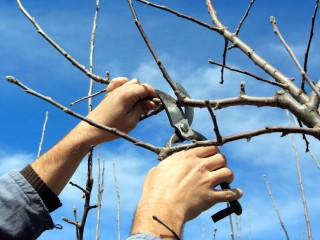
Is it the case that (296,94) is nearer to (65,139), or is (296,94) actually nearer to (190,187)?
(190,187)

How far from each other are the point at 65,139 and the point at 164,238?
847 mm

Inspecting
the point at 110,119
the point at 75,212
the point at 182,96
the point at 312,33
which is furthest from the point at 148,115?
the point at 75,212

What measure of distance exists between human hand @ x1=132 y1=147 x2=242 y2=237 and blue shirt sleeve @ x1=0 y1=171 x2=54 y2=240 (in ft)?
1.91

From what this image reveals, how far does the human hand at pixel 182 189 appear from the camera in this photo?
1.26 metres

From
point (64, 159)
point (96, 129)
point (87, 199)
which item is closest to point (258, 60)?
point (96, 129)

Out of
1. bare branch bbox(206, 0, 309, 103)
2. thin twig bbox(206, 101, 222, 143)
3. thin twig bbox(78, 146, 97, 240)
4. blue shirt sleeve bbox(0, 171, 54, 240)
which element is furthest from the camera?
thin twig bbox(78, 146, 97, 240)

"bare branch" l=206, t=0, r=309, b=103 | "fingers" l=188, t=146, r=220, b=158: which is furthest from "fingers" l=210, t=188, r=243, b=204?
"bare branch" l=206, t=0, r=309, b=103

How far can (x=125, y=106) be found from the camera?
5.87ft

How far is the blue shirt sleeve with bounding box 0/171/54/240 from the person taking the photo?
1.72 metres

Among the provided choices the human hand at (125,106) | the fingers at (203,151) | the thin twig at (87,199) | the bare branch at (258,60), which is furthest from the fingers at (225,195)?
the thin twig at (87,199)

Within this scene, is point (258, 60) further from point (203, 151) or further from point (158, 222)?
point (158, 222)

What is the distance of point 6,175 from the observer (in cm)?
183

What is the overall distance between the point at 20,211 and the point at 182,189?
28.9 inches

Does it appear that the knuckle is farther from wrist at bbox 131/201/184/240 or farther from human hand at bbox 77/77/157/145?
human hand at bbox 77/77/157/145
